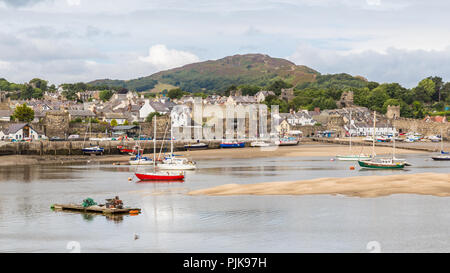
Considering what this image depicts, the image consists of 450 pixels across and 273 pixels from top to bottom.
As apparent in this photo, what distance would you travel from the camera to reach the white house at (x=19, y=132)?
92062mm

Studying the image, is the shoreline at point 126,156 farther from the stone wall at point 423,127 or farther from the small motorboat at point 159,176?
the stone wall at point 423,127

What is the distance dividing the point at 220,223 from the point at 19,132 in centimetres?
7232

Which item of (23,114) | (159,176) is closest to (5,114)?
(23,114)

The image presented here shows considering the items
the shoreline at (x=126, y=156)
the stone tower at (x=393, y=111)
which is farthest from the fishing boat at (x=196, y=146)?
the stone tower at (x=393, y=111)

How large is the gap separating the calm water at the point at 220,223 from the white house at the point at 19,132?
5037 cm

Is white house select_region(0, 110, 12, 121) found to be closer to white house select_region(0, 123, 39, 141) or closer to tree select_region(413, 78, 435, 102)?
white house select_region(0, 123, 39, 141)

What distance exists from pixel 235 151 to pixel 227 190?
168 feet

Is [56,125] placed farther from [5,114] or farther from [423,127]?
[423,127]

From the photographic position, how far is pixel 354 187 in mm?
40094

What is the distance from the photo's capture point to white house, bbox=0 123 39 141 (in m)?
92.1

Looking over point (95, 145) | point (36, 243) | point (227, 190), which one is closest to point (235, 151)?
point (95, 145)

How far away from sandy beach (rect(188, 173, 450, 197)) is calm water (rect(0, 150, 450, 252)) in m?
1.83
